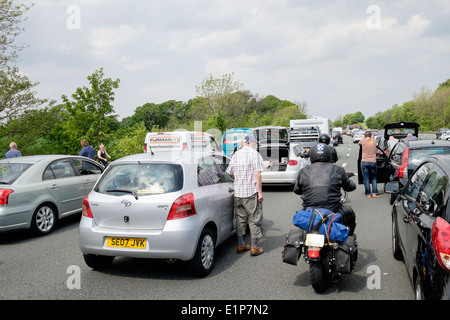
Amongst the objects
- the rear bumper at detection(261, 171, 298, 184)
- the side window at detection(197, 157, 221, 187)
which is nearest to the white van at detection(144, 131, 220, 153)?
the rear bumper at detection(261, 171, 298, 184)

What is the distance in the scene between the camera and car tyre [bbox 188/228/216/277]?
484cm

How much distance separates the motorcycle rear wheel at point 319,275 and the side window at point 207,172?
1906mm

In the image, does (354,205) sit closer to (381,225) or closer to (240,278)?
(381,225)

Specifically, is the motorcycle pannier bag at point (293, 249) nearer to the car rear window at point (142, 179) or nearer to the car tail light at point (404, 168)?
the car rear window at point (142, 179)

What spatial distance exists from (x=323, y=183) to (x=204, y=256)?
1826 millimetres

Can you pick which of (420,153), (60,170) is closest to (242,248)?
(60,170)

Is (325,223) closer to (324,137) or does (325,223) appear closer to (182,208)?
(182,208)

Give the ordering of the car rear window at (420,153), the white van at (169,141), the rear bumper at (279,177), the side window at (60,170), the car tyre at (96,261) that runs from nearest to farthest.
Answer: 1. the car tyre at (96,261)
2. the side window at (60,170)
3. the car rear window at (420,153)
4. the rear bumper at (279,177)
5. the white van at (169,141)

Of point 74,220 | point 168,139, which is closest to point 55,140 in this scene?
point 168,139

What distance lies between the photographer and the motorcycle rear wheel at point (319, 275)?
4.24 m

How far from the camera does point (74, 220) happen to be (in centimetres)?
893

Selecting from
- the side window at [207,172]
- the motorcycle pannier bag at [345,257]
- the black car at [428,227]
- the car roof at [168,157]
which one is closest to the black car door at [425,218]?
the black car at [428,227]

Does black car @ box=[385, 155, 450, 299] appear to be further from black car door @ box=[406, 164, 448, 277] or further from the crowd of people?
the crowd of people
